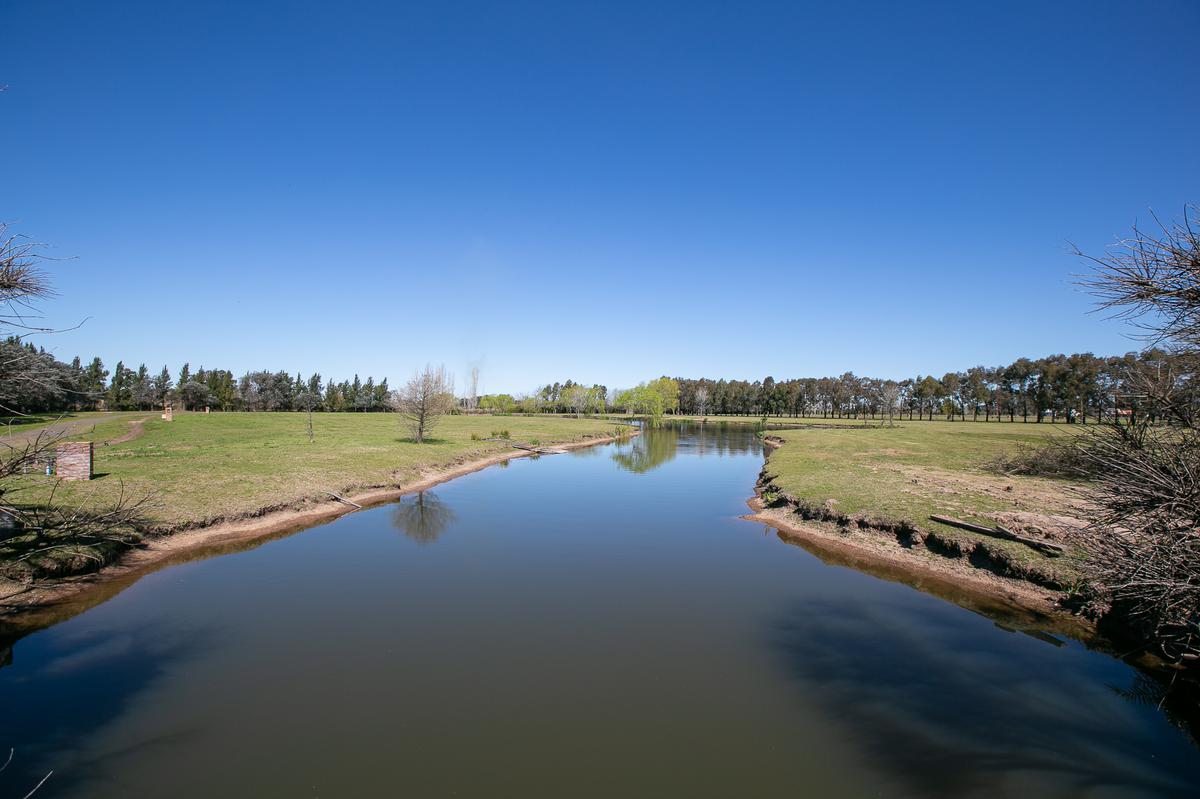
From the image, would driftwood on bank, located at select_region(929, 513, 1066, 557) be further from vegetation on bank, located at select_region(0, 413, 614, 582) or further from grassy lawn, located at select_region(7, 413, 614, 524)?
grassy lawn, located at select_region(7, 413, 614, 524)

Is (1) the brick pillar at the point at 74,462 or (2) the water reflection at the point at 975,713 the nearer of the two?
(2) the water reflection at the point at 975,713

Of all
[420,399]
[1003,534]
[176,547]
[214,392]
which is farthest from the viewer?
[214,392]

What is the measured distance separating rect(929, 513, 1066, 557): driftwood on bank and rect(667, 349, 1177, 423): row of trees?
59755 mm

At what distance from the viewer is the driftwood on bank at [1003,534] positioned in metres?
13.0

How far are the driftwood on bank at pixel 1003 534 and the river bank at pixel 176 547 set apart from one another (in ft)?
74.7

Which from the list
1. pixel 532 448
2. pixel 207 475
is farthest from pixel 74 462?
pixel 532 448

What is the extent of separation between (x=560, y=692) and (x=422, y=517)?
14.4m

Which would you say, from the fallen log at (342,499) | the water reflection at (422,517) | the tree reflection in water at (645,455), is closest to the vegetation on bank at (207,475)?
the fallen log at (342,499)

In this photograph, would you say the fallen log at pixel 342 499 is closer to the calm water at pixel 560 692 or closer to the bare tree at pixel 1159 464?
the calm water at pixel 560 692

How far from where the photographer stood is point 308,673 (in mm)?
8703

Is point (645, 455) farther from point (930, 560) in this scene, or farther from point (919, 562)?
point (930, 560)

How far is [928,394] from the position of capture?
349 ft

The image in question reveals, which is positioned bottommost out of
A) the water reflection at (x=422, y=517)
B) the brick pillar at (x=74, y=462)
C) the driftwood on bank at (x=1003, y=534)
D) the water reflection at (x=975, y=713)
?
the water reflection at (x=975, y=713)

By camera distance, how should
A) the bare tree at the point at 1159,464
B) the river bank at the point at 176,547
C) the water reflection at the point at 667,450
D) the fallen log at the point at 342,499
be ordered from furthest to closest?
the water reflection at the point at 667,450
the fallen log at the point at 342,499
the river bank at the point at 176,547
the bare tree at the point at 1159,464
